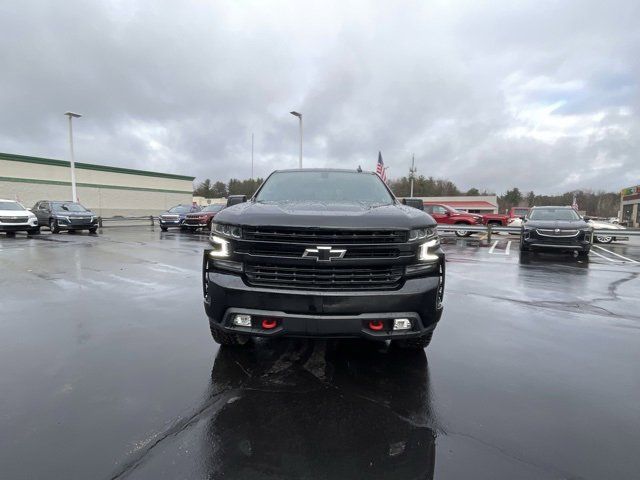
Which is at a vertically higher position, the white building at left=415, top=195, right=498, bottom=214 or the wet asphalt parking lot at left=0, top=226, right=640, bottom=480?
the white building at left=415, top=195, right=498, bottom=214

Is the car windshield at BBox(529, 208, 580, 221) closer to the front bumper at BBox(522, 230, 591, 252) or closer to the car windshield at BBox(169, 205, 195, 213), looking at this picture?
the front bumper at BBox(522, 230, 591, 252)

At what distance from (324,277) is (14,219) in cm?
1964

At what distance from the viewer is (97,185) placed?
3519 centimetres

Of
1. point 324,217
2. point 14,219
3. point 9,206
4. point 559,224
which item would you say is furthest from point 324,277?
point 9,206

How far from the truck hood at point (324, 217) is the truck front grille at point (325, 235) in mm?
45

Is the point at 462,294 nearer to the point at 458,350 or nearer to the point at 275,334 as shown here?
the point at 458,350

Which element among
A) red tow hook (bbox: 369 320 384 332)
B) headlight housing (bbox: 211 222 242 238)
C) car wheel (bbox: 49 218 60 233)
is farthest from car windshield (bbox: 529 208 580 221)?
car wheel (bbox: 49 218 60 233)

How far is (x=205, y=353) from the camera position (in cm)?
389

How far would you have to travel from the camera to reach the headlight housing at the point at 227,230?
3.29 metres

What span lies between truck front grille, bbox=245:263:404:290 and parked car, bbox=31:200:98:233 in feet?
67.3

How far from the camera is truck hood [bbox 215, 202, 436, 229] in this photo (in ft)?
10.3

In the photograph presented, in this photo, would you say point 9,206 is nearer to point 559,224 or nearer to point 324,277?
point 324,277

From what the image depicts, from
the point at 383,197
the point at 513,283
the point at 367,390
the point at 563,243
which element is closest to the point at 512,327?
the point at 383,197

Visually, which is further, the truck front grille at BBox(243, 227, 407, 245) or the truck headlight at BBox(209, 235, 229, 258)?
the truck headlight at BBox(209, 235, 229, 258)
